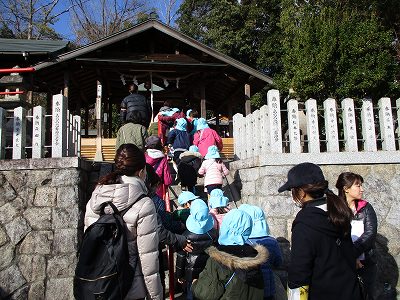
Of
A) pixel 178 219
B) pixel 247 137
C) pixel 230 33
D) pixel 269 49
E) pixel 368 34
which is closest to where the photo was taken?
pixel 178 219

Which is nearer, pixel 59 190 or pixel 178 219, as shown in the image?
pixel 178 219

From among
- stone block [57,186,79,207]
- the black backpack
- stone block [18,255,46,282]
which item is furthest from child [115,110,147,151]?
the black backpack

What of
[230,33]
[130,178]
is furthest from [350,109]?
[230,33]

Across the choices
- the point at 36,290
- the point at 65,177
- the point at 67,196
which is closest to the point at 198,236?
the point at 67,196

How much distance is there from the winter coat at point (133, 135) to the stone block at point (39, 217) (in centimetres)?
142

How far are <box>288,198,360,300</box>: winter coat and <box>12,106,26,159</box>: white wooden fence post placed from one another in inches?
167

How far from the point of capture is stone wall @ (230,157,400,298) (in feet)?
15.7

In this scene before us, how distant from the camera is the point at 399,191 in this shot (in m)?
5.09

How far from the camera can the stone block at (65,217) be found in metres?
4.55

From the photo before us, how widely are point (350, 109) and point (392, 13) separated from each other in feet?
25.7

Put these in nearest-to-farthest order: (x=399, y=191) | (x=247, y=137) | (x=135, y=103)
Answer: (x=399, y=191) → (x=135, y=103) → (x=247, y=137)

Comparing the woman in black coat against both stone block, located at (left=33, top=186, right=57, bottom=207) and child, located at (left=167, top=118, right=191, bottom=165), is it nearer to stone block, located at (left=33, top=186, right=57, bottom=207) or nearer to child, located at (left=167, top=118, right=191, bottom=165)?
stone block, located at (left=33, top=186, right=57, bottom=207)

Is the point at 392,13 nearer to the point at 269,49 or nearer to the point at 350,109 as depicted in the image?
the point at 269,49

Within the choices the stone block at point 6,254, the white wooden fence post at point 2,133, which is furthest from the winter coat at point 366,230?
the white wooden fence post at point 2,133
